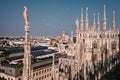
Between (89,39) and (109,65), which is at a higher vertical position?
(89,39)

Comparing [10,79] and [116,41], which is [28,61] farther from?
[116,41]

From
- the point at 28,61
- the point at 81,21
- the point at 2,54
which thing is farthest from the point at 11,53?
the point at 28,61

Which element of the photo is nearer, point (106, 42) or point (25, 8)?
point (25, 8)

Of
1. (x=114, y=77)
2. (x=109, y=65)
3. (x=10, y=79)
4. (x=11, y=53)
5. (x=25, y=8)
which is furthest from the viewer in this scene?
(x=11, y=53)

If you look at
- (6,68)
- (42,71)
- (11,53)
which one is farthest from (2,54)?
(42,71)

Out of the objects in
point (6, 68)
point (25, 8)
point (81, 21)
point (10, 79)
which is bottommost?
point (10, 79)

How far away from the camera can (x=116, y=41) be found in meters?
47.9

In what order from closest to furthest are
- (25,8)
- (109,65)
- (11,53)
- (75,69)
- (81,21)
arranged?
1. (25,8)
2. (75,69)
3. (109,65)
4. (81,21)
5. (11,53)

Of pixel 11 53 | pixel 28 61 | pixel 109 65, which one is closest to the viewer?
pixel 28 61

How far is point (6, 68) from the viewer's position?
3459cm

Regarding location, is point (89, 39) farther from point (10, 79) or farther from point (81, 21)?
point (10, 79)

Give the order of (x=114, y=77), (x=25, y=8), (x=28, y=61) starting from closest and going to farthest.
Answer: (x=25, y=8) < (x=28, y=61) < (x=114, y=77)

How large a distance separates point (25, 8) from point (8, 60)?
115ft

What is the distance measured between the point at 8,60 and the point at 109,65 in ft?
92.5
